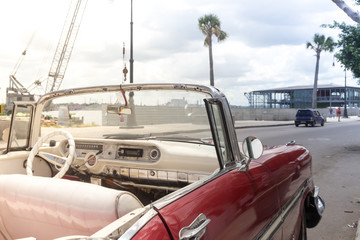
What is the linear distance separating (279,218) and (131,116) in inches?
57.9

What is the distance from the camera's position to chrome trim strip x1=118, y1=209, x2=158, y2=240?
119 cm

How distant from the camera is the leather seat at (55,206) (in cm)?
147

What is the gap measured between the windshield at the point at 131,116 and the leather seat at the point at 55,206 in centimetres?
115

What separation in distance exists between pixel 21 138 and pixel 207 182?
85.0 inches

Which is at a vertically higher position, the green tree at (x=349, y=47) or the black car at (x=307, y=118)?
the green tree at (x=349, y=47)

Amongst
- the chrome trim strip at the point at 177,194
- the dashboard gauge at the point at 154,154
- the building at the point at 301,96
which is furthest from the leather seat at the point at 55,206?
the building at the point at 301,96

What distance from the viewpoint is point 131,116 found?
9.98 feet

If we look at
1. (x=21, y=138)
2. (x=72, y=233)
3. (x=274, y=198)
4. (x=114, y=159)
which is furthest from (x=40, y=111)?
(x=274, y=198)

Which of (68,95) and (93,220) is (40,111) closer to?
(68,95)

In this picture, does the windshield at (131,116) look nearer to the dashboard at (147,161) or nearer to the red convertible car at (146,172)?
the red convertible car at (146,172)

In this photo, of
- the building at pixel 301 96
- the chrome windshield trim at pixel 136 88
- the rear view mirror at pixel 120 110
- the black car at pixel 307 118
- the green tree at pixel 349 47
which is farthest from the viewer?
the building at pixel 301 96

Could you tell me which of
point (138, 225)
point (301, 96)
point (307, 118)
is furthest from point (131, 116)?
point (301, 96)

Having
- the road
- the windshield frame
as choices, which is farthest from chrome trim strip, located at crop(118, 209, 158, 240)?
the road

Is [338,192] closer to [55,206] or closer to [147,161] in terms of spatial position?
[147,161]
